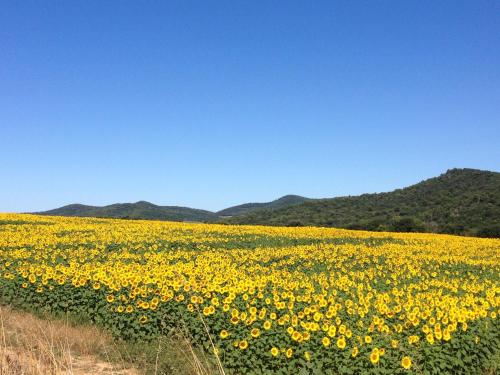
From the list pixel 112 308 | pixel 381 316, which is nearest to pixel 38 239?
pixel 112 308

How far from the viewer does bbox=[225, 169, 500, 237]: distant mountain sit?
4569 centimetres

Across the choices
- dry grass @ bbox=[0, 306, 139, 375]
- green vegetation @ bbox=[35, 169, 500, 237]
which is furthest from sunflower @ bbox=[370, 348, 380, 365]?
green vegetation @ bbox=[35, 169, 500, 237]

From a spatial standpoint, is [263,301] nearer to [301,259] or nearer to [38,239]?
[301,259]

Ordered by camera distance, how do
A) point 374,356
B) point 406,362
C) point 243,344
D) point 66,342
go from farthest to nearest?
point 66,342 < point 243,344 < point 374,356 < point 406,362

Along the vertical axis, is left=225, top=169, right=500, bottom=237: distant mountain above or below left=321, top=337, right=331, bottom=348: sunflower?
above

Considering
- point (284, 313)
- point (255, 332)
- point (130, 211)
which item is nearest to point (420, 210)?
point (284, 313)

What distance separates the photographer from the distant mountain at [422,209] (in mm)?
45688

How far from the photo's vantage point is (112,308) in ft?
32.0

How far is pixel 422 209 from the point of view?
62438 millimetres

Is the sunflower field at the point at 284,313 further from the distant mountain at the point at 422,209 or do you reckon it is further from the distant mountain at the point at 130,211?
the distant mountain at the point at 130,211

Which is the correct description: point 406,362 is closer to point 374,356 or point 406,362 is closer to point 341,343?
point 374,356

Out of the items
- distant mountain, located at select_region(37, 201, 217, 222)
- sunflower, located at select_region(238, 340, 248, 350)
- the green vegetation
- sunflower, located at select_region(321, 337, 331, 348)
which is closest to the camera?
sunflower, located at select_region(321, 337, 331, 348)

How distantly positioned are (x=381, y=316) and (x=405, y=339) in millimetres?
1022

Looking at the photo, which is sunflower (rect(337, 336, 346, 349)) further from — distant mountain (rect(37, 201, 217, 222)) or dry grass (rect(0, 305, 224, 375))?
distant mountain (rect(37, 201, 217, 222))
